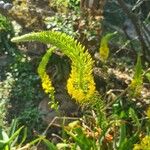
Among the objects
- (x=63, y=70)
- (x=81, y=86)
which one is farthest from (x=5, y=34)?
(x=81, y=86)

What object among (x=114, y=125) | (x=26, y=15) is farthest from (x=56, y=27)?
(x=114, y=125)

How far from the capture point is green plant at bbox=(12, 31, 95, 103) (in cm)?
295

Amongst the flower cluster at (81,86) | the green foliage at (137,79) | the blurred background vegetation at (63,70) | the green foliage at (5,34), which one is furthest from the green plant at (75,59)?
the green foliage at (5,34)

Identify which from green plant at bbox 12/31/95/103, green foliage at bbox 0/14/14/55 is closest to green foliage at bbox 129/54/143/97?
green plant at bbox 12/31/95/103

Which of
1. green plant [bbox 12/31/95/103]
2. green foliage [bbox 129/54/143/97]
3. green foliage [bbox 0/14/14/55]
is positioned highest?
green foliage [bbox 0/14/14/55]

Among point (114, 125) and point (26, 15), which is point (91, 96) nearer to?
point (114, 125)

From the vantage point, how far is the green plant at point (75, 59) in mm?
2945

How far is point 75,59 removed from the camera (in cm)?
306

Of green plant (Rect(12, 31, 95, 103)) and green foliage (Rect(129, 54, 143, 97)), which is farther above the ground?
green plant (Rect(12, 31, 95, 103))

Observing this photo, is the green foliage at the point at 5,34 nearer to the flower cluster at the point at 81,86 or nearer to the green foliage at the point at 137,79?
the green foliage at the point at 137,79

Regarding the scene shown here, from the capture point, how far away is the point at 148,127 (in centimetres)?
410

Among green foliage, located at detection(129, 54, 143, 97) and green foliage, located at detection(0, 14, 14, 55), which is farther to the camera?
green foliage, located at detection(0, 14, 14, 55)

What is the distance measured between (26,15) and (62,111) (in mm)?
1580

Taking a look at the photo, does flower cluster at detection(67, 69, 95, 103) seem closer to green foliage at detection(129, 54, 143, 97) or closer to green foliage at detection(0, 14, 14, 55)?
green foliage at detection(129, 54, 143, 97)
